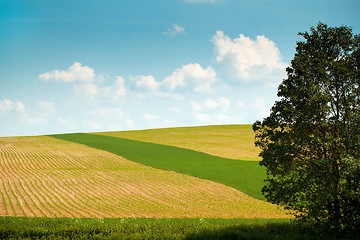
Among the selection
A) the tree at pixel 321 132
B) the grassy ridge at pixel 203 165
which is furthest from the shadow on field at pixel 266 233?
the grassy ridge at pixel 203 165

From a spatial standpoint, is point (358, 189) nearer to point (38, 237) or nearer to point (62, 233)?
point (62, 233)

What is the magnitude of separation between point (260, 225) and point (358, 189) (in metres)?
5.45

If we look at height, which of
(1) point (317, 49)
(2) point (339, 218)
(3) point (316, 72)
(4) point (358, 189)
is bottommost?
(2) point (339, 218)

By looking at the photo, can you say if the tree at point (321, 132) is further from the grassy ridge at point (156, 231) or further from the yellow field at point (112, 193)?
the yellow field at point (112, 193)

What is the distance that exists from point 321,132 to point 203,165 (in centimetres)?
3517

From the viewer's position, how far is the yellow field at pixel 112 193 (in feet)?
84.2

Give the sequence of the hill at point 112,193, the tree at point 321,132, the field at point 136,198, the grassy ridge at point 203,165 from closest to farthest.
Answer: the tree at point 321,132
the field at point 136,198
the hill at point 112,193
the grassy ridge at point 203,165

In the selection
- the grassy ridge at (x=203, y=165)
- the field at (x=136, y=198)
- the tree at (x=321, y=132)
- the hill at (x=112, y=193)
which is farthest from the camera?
the grassy ridge at (x=203, y=165)

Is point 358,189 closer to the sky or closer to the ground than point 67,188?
closer to the sky

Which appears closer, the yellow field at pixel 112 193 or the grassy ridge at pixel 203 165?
the yellow field at pixel 112 193

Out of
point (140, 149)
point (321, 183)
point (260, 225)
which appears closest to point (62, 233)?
point (260, 225)

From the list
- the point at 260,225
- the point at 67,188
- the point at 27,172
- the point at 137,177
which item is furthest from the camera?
the point at 27,172

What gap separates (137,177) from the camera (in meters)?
40.4

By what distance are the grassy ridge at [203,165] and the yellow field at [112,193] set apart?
2112 millimetres
